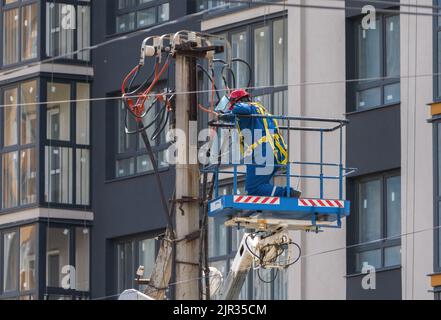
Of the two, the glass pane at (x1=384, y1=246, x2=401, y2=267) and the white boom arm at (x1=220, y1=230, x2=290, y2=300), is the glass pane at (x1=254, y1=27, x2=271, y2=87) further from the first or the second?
the white boom arm at (x1=220, y1=230, x2=290, y2=300)

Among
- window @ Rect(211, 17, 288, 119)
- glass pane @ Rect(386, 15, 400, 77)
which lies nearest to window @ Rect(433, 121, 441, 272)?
glass pane @ Rect(386, 15, 400, 77)

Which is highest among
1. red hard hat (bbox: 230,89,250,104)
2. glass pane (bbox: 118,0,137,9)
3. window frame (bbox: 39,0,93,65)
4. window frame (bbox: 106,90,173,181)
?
glass pane (bbox: 118,0,137,9)

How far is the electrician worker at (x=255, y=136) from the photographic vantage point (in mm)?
36000

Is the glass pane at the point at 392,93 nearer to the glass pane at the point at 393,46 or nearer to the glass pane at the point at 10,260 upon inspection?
the glass pane at the point at 393,46

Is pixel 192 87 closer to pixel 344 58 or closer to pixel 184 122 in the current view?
pixel 184 122

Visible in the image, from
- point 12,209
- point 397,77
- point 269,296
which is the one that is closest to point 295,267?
point 269,296

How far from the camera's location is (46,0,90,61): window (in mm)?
54188

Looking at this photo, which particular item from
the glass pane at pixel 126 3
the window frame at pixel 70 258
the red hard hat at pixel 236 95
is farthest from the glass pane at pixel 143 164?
the red hard hat at pixel 236 95

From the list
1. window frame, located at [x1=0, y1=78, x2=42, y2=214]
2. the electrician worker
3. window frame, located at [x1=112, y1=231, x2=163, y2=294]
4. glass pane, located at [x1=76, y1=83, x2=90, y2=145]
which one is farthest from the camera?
glass pane, located at [x1=76, y1=83, x2=90, y2=145]

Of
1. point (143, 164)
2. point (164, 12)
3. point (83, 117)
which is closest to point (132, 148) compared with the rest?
point (143, 164)

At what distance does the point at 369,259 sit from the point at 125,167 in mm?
9319

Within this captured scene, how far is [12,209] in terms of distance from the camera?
54.3 metres

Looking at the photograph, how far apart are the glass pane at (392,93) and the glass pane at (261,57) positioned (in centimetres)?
368

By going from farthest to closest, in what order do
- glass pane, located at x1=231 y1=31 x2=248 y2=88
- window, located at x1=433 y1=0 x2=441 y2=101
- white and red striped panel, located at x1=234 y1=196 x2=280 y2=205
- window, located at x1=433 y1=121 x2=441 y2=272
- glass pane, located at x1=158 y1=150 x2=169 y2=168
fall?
1. glass pane, located at x1=158 y1=150 x2=169 y2=168
2. glass pane, located at x1=231 y1=31 x2=248 y2=88
3. window, located at x1=433 y1=0 x2=441 y2=101
4. window, located at x1=433 y1=121 x2=441 y2=272
5. white and red striped panel, located at x1=234 y1=196 x2=280 y2=205
